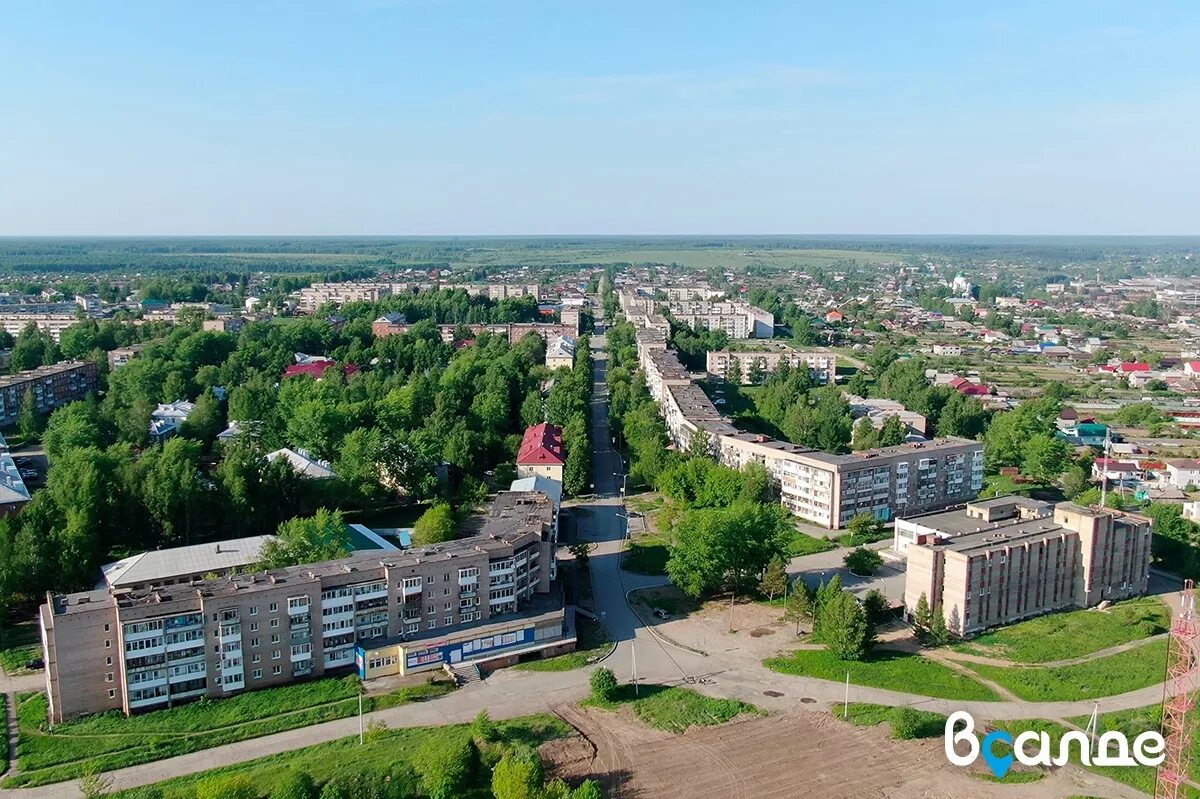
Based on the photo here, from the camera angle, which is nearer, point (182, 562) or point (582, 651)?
point (582, 651)

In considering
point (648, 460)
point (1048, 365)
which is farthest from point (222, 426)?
point (1048, 365)

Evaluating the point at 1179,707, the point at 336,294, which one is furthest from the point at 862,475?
the point at 336,294

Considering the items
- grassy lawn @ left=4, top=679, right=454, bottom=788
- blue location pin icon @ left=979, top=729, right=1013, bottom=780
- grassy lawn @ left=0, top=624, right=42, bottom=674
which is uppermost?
grassy lawn @ left=0, top=624, right=42, bottom=674

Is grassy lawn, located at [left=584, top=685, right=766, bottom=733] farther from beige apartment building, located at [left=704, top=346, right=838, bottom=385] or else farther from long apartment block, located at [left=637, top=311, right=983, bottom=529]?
beige apartment building, located at [left=704, top=346, right=838, bottom=385]

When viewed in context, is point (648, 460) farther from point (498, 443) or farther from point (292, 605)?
point (292, 605)

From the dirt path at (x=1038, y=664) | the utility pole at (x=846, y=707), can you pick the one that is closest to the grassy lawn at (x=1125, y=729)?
the dirt path at (x=1038, y=664)

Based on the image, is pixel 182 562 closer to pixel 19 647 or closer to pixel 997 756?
pixel 19 647

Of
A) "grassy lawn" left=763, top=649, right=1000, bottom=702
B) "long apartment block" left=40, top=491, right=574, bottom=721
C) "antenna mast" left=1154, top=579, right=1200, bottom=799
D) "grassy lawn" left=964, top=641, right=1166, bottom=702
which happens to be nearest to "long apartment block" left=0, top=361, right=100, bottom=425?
"long apartment block" left=40, top=491, right=574, bottom=721
